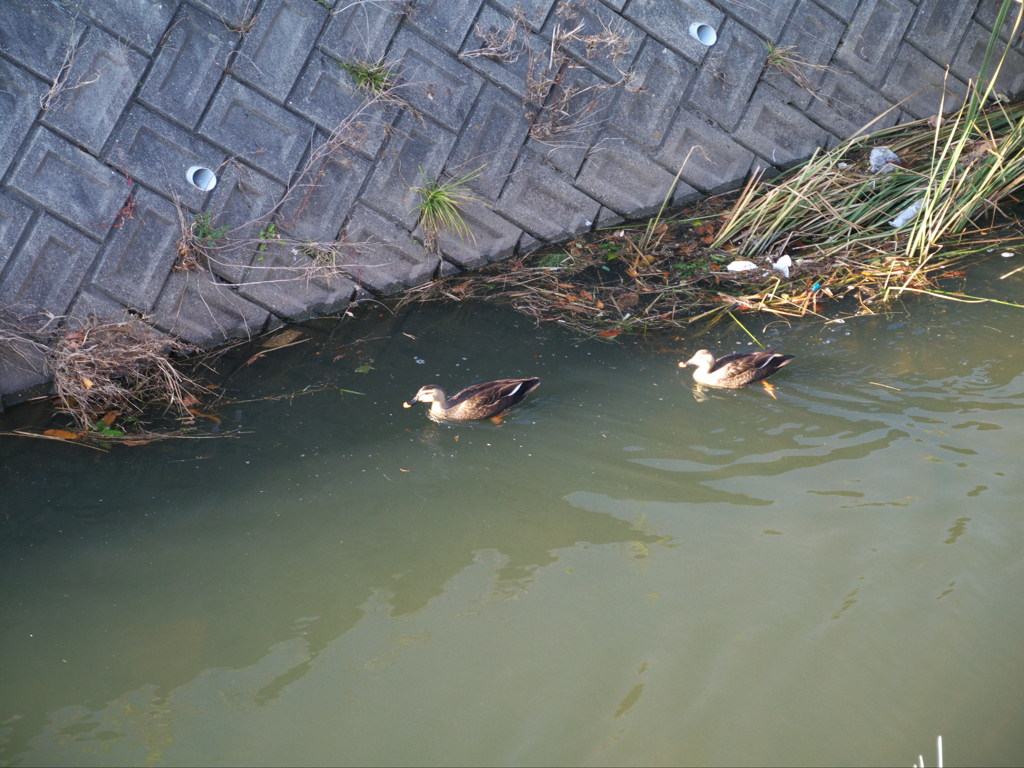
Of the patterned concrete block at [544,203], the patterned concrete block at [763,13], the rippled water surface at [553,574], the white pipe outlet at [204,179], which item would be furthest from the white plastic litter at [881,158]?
the white pipe outlet at [204,179]

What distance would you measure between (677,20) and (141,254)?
4.29m

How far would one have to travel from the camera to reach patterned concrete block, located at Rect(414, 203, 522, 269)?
584 centimetres

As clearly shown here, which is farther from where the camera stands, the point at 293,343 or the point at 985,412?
the point at 293,343

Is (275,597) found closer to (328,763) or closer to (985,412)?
(328,763)

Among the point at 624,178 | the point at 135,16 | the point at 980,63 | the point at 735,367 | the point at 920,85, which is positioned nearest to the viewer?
the point at 735,367

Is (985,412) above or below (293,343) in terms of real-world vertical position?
above

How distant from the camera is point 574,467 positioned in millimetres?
4227

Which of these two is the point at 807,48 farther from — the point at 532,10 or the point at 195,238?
the point at 195,238

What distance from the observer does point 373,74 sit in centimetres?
525

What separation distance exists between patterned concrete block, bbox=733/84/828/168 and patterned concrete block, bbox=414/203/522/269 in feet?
6.92

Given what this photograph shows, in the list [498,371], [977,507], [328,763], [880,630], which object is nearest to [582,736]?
[328,763]

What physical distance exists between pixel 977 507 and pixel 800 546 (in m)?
0.92

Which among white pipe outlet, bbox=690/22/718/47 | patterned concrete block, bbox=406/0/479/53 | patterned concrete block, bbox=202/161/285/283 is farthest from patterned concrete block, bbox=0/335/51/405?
white pipe outlet, bbox=690/22/718/47

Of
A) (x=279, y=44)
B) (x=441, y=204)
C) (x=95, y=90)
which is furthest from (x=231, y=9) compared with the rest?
(x=441, y=204)
